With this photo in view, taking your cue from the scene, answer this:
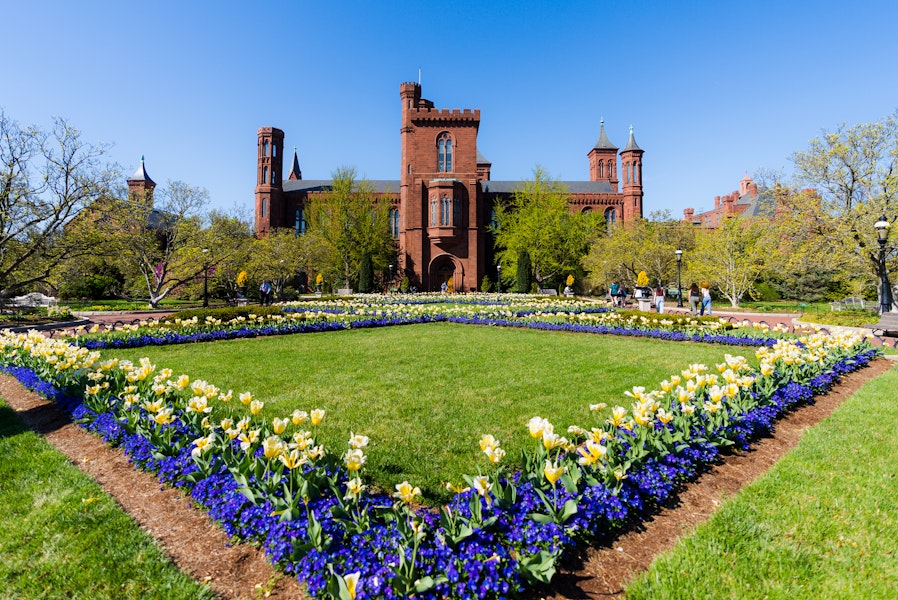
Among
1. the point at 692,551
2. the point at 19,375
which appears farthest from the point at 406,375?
the point at 19,375

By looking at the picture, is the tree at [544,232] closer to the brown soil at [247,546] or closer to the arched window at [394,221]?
the arched window at [394,221]

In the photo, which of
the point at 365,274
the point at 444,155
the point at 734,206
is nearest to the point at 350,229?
the point at 365,274

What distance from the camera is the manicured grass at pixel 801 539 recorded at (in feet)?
7.95

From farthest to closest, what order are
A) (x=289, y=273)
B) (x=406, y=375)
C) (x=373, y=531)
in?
(x=289, y=273) → (x=406, y=375) → (x=373, y=531)

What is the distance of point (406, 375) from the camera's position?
24.0 ft

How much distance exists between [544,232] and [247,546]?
4044 centimetres

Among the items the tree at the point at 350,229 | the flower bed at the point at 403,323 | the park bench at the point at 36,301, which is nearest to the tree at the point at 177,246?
the park bench at the point at 36,301

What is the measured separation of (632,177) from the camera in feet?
171

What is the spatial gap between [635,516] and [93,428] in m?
5.21

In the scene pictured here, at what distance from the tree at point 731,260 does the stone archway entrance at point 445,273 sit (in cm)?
1892

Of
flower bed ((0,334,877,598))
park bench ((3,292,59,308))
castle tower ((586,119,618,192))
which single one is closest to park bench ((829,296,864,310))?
flower bed ((0,334,877,598))

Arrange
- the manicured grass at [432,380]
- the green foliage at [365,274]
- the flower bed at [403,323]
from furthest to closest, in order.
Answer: the green foliage at [365,274], the flower bed at [403,323], the manicured grass at [432,380]

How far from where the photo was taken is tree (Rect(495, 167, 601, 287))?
41.6 meters

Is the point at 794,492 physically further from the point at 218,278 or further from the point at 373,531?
the point at 218,278
